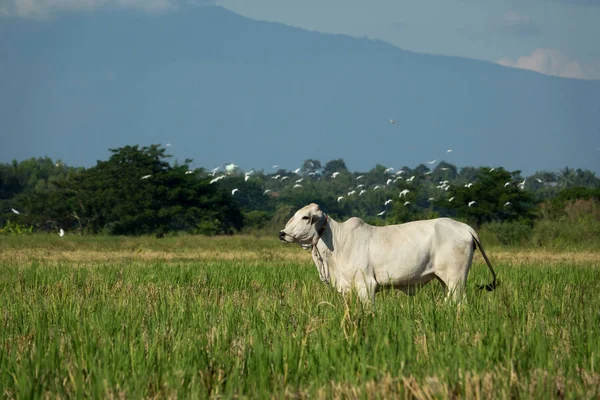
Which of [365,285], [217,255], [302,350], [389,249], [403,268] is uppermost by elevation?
[389,249]

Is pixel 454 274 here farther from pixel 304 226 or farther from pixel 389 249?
pixel 304 226

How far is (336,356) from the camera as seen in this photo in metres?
4.26

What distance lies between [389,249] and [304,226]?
67 centimetres

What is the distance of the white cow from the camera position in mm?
6910

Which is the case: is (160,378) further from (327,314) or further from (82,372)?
(327,314)

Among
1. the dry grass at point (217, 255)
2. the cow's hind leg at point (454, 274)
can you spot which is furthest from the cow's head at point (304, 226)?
the dry grass at point (217, 255)

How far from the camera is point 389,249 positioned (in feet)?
22.7

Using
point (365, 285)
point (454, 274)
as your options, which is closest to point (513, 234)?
point (454, 274)

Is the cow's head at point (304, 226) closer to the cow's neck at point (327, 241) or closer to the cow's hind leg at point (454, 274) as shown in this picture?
the cow's neck at point (327, 241)

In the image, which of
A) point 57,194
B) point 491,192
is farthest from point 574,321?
point 57,194

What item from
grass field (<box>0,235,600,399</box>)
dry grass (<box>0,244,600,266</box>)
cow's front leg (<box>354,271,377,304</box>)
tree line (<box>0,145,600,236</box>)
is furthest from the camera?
tree line (<box>0,145,600,236</box>)

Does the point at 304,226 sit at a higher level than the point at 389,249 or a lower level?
higher

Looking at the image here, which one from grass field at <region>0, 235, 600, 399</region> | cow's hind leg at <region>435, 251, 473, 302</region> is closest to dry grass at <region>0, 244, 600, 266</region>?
cow's hind leg at <region>435, 251, 473, 302</region>

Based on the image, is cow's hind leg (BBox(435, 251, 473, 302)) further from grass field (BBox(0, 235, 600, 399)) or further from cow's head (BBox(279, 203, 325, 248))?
cow's head (BBox(279, 203, 325, 248))
